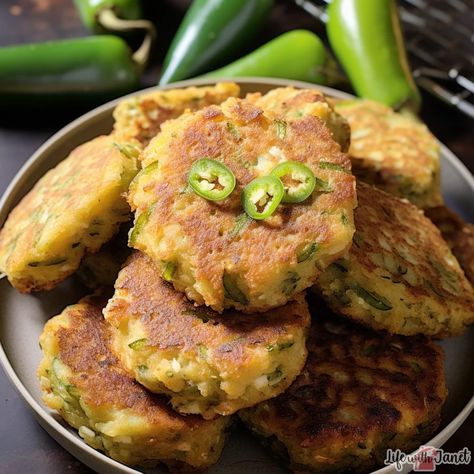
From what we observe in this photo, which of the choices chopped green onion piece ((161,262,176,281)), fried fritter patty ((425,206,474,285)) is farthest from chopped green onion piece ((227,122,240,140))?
fried fritter patty ((425,206,474,285))

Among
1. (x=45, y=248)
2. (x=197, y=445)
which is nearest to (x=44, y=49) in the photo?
(x=45, y=248)

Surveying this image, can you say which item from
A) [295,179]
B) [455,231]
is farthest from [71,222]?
[455,231]

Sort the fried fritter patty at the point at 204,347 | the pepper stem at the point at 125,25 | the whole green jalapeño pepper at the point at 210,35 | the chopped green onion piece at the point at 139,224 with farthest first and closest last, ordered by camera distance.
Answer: the pepper stem at the point at 125,25, the whole green jalapeño pepper at the point at 210,35, the chopped green onion piece at the point at 139,224, the fried fritter patty at the point at 204,347

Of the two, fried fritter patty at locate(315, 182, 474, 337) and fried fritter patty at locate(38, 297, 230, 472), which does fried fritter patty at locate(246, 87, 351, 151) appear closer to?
fried fritter patty at locate(315, 182, 474, 337)

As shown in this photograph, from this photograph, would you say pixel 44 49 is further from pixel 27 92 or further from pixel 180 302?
pixel 180 302

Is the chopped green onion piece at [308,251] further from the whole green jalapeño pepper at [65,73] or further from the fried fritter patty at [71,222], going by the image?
the whole green jalapeño pepper at [65,73]

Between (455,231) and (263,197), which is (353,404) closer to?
(263,197)

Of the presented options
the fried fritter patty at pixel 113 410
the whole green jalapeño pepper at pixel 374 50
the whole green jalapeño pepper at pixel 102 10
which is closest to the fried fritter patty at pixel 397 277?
the fried fritter patty at pixel 113 410
